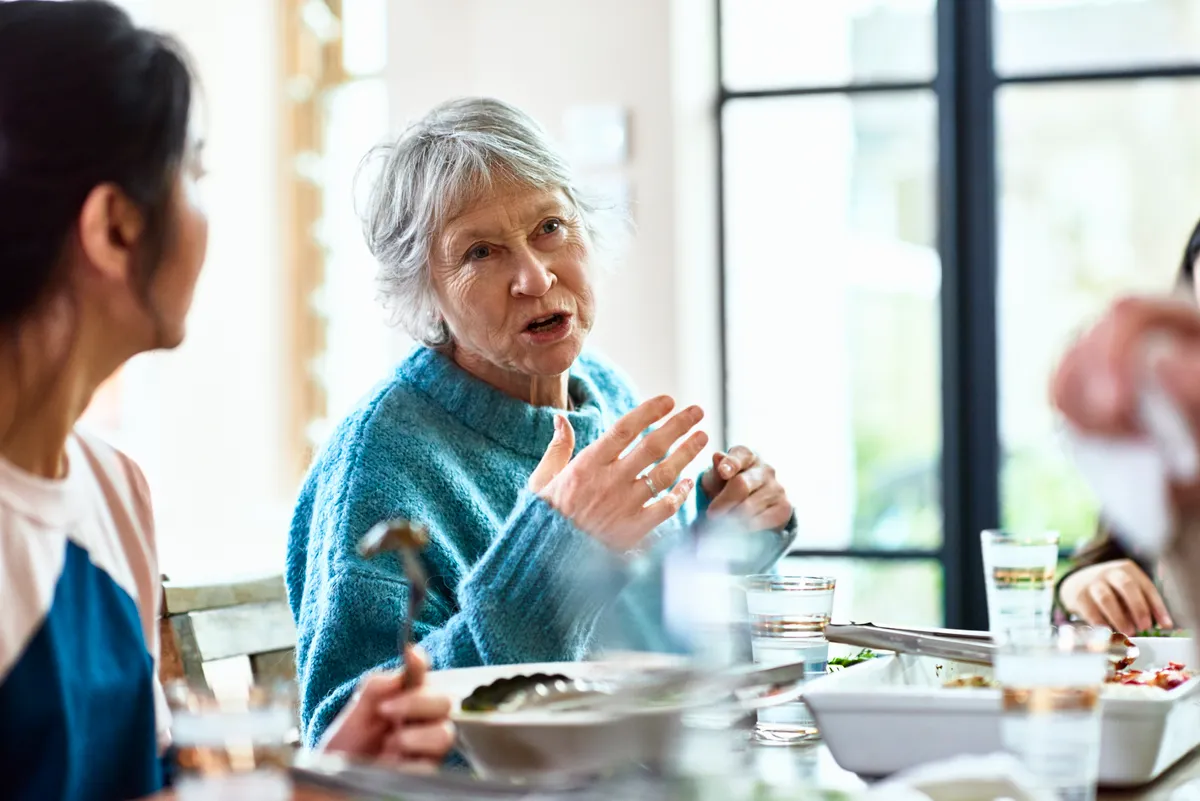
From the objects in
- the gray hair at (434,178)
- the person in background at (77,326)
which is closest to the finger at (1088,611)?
the gray hair at (434,178)

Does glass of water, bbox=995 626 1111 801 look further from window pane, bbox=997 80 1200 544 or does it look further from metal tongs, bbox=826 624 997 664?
window pane, bbox=997 80 1200 544

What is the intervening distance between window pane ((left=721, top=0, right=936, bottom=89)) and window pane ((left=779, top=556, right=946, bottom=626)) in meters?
1.24

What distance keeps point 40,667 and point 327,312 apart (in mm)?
3129

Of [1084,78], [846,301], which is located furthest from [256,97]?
[1084,78]

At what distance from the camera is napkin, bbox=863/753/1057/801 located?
0.89 metres

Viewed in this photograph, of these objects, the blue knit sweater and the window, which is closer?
the blue knit sweater

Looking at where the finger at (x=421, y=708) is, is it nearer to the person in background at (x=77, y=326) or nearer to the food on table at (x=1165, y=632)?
the person in background at (x=77, y=326)

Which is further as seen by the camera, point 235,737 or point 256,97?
point 256,97

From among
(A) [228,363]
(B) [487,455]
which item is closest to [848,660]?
(B) [487,455]

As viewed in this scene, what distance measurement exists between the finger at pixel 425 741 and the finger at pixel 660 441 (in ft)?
1.76

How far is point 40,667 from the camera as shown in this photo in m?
1.12

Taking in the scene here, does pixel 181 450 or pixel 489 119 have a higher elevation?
pixel 489 119

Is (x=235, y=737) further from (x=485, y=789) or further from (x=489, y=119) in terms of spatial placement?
(x=489, y=119)

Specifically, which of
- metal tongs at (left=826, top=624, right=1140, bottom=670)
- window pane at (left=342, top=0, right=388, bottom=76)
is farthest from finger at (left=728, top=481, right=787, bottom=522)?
window pane at (left=342, top=0, right=388, bottom=76)
